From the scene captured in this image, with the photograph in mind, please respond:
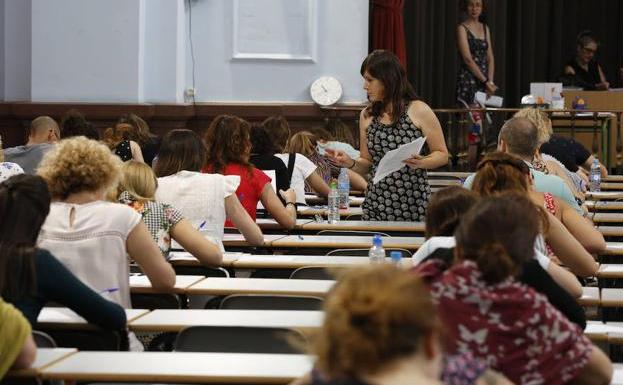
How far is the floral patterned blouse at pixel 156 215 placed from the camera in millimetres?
5543

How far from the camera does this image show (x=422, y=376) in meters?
2.31

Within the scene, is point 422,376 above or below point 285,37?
below

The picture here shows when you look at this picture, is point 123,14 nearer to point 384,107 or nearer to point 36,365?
point 384,107

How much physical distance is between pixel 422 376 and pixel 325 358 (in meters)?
0.19

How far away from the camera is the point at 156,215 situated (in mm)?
5547

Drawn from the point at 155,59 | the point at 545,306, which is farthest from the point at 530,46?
the point at 545,306

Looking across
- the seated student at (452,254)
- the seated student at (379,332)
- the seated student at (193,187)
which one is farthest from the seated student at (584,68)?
the seated student at (379,332)

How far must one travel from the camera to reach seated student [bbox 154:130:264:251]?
6422mm

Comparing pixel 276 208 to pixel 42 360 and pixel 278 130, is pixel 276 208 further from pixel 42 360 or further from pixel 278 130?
pixel 42 360

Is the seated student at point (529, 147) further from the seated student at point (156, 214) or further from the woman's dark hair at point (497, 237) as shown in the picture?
the woman's dark hair at point (497, 237)

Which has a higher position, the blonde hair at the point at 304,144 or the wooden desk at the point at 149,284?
the blonde hair at the point at 304,144

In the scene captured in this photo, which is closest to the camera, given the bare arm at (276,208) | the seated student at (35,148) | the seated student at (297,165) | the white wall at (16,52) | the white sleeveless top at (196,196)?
the white sleeveless top at (196,196)

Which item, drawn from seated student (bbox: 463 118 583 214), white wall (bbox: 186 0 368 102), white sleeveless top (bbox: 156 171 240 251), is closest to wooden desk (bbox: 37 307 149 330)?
white sleeveless top (bbox: 156 171 240 251)

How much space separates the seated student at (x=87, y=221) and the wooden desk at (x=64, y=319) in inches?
8.7
